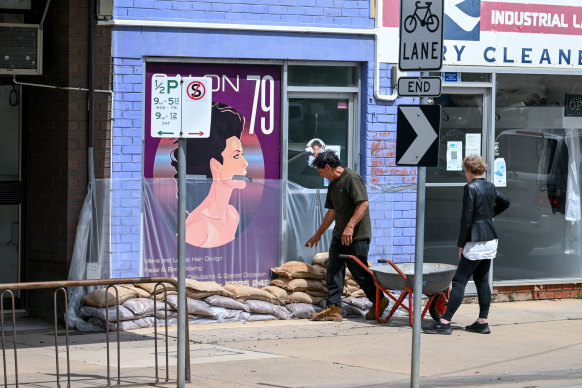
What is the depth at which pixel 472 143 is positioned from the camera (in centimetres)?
1329

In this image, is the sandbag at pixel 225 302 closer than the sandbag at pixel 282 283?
Yes

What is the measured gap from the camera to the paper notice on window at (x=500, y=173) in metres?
13.5

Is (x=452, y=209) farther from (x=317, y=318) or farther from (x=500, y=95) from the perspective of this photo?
(x=317, y=318)

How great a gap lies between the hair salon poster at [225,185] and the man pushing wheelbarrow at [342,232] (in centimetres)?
80

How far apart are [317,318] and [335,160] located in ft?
6.02

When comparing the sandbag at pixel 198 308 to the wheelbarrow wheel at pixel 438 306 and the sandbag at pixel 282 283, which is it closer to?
the sandbag at pixel 282 283

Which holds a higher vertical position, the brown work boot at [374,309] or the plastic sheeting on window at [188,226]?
the plastic sheeting on window at [188,226]

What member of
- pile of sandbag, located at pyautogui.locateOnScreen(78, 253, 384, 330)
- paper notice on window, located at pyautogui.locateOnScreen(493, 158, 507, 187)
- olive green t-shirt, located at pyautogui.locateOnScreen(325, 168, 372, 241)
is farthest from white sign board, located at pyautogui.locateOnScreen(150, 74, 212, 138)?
paper notice on window, located at pyautogui.locateOnScreen(493, 158, 507, 187)

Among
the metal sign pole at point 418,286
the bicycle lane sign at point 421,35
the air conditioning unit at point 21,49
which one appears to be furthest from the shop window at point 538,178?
the air conditioning unit at point 21,49

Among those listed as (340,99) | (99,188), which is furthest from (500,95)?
(99,188)

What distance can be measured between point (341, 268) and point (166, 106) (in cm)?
456

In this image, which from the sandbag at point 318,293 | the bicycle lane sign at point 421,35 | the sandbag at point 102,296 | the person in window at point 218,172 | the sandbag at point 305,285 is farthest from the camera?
the sandbag at point 318,293

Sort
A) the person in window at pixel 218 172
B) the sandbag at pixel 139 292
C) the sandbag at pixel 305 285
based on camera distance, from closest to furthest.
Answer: the sandbag at pixel 139 292 → the person in window at pixel 218 172 → the sandbag at pixel 305 285

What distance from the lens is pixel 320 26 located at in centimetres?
1231
